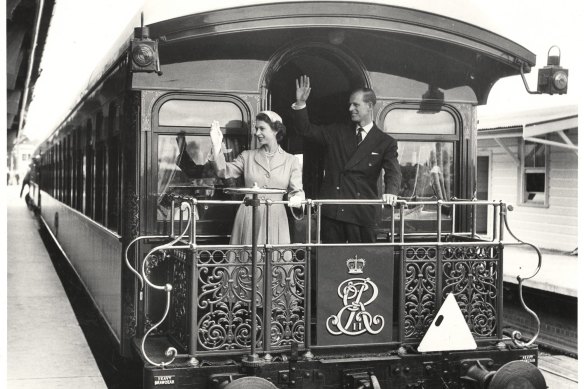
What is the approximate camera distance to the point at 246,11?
17.2ft

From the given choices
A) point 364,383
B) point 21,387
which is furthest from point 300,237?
point 21,387

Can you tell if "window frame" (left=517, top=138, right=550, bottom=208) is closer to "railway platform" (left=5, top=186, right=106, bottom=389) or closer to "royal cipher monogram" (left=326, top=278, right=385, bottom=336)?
"railway platform" (left=5, top=186, right=106, bottom=389)

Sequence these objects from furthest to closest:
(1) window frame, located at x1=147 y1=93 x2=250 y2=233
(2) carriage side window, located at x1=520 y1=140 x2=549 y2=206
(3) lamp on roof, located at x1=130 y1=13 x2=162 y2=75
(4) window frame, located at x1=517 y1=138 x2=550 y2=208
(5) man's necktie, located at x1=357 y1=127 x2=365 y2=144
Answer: (2) carriage side window, located at x1=520 y1=140 x2=549 y2=206 < (4) window frame, located at x1=517 y1=138 x2=550 y2=208 < (5) man's necktie, located at x1=357 y1=127 x2=365 y2=144 < (1) window frame, located at x1=147 y1=93 x2=250 y2=233 < (3) lamp on roof, located at x1=130 y1=13 x2=162 y2=75

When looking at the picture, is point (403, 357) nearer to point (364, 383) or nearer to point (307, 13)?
point (364, 383)

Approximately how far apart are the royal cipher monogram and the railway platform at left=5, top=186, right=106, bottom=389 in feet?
7.01

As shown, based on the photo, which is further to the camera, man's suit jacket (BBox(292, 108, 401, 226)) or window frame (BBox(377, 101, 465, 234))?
window frame (BBox(377, 101, 465, 234))

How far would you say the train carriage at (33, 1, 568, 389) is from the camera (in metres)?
5.05

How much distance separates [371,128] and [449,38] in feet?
2.87

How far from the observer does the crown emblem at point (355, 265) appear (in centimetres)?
522

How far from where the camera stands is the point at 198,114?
19.3 ft

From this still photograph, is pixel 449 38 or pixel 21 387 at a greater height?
pixel 449 38

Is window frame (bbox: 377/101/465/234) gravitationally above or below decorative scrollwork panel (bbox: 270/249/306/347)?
above

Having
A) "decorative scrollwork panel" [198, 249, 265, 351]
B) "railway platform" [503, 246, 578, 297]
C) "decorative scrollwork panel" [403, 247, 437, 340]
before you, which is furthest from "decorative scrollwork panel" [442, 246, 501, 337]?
"railway platform" [503, 246, 578, 297]

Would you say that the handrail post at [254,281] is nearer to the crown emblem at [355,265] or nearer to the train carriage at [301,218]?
the train carriage at [301,218]
